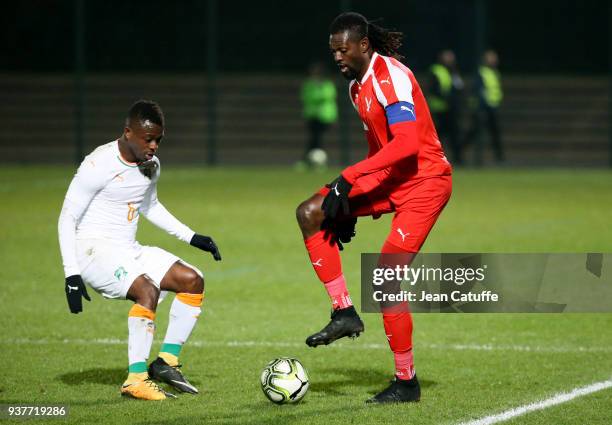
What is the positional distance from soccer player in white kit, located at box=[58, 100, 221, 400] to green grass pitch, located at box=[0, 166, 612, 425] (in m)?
0.27

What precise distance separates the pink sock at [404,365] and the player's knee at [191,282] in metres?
1.22

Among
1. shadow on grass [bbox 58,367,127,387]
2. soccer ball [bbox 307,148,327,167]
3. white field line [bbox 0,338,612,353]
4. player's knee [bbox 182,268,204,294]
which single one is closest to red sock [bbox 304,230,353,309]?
player's knee [bbox 182,268,204,294]

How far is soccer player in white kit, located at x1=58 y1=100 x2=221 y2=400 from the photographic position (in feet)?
21.6

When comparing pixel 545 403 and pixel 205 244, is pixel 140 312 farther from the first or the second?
pixel 545 403

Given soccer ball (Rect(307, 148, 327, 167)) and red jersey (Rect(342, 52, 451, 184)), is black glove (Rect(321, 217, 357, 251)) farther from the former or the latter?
soccer ball (Rect(307, 148, 327, 167))

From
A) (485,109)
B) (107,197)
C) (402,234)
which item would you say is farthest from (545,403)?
(485,109)

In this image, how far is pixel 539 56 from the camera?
29938mm

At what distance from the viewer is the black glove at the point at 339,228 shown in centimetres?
659

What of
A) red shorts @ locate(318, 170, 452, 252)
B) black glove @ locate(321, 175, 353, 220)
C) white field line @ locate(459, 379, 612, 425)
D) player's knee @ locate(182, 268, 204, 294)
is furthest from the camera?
player's knee @ locate(182, 268, 204, 294)

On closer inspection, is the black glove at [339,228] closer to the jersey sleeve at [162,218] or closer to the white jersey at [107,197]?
the jersey sleeve at [162,218]

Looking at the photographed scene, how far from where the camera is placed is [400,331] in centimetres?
646

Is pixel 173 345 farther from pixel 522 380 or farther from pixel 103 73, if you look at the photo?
pixel 103 73

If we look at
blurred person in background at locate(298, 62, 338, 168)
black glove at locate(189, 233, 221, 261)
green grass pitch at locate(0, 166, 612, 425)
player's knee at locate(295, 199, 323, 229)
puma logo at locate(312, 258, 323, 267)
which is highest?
player's knee at locate(295, 199, 323, 229)

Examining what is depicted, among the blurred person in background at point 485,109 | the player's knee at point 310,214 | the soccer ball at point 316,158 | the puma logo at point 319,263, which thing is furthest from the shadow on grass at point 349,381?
the blurred person in background at point 485,109
